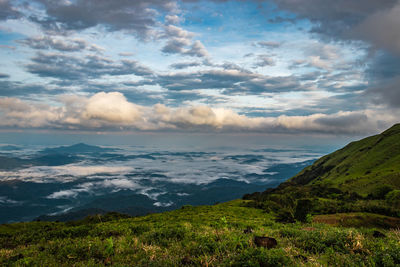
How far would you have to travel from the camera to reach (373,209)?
2919 cm

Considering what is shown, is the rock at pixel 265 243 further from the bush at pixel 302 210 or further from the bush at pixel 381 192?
the bush at pixel 381 192

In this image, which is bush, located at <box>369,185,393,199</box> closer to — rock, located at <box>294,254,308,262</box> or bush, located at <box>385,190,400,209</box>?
bush, located at <box>385,190,400,209</box>

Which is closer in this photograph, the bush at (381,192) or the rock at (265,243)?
the rock at (265,243)

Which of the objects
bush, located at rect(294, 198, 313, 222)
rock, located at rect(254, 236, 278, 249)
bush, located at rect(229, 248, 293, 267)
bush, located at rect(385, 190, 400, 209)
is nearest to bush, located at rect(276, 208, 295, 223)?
bush, located at rect(294, 198, 313, 222)

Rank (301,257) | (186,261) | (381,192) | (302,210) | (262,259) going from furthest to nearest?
(381,192) < (302,210) < (186,261) < (301,257) < (262,259)

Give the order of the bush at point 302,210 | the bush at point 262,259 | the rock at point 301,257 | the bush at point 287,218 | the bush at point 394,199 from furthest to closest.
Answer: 1. the bush at point 394,199
2. the bush at point 302,210
3. the bush at point 287,218
4. the rock at point 301,257
5. the bush at point 262,259

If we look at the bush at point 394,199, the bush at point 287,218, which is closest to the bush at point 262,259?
the bush at point 287,218

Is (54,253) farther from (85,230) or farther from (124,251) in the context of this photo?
(85,230)

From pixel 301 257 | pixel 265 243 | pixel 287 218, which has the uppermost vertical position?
pixel 301 257

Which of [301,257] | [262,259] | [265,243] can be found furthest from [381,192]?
[262,259]

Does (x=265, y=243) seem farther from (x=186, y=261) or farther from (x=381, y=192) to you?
(x=381, y=192)

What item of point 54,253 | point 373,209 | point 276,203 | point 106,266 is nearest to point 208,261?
point 106,266

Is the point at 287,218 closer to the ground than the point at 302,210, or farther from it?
closer to the ground

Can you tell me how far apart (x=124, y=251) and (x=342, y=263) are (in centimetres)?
900
